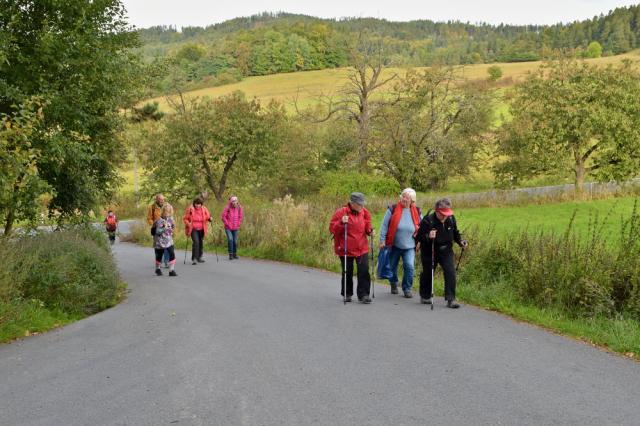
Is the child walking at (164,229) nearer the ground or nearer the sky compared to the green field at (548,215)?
nearer the sky

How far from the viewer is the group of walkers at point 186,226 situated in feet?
48.6

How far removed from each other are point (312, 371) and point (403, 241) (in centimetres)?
488

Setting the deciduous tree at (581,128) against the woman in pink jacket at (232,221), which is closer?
the woman in pink jacket at (232,221)

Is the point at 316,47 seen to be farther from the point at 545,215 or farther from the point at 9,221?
the point at 9,221

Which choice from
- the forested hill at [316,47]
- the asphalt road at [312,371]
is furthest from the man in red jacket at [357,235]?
the forested hill at [316,47]

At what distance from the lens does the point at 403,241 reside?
10672 mm

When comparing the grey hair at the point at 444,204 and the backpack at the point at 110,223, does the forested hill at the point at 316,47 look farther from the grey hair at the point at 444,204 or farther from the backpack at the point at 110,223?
the grey hair at the point at 444,204

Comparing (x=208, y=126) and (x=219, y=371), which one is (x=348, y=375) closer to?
(x=219, y=371)

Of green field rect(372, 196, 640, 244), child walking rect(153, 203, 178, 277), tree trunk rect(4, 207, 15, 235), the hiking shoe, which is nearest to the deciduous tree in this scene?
green field rect(372, 196, 640, 244)

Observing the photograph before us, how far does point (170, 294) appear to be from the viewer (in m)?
12.2

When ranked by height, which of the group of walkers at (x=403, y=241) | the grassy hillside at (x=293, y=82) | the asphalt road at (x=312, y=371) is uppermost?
the grassy hillside at (x=293, y=82)

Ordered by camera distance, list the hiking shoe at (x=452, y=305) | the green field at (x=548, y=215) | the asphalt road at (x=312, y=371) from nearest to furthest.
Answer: the asphalt road at (x=312, y=371) → the hiking shoe at (x=452, y=305) → the green field at (x=548, y=215)

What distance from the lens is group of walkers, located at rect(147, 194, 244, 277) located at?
48.6ft

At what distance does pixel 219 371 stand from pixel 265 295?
5.27 m
